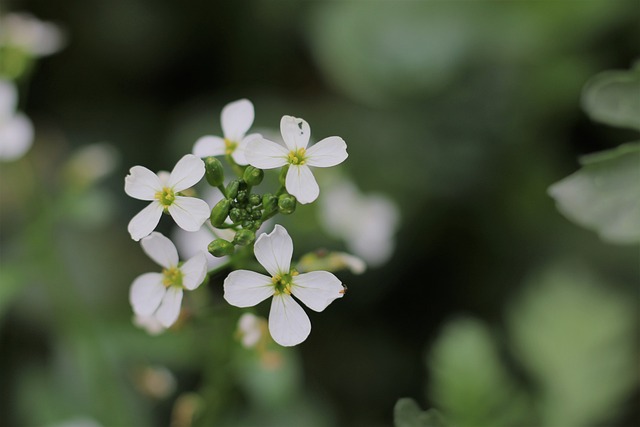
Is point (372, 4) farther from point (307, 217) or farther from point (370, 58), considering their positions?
point (307, 217)

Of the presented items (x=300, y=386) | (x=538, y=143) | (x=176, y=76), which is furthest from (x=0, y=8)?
(x=538, y=143)

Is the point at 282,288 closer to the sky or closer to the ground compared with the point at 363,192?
closer to the ground

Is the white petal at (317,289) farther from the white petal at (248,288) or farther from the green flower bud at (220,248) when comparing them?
the green flower bud at (220,248)

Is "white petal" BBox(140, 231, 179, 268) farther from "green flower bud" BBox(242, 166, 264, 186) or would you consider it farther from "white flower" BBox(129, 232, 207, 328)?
"green flower bud" BBox(242, 166, 264, 186)

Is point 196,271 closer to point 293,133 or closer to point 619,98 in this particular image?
point 293,133

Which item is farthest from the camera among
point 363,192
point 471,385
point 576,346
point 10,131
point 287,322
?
point 363,192

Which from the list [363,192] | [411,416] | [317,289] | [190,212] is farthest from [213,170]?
[363,192]
